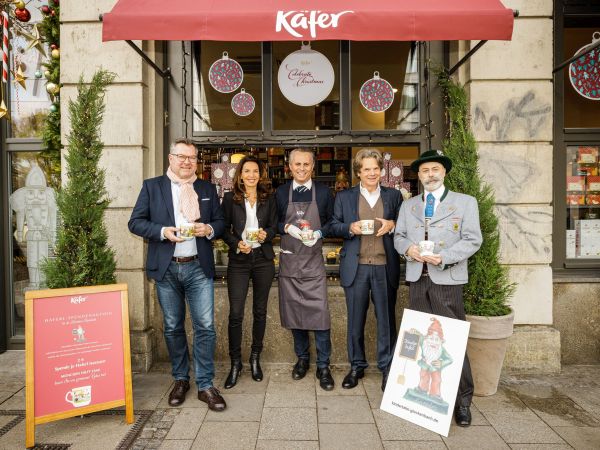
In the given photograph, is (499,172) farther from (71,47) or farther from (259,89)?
(71,47)

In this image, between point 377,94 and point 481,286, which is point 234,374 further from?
point 377,94

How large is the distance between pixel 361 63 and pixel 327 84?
58cm

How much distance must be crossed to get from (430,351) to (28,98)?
568 cm

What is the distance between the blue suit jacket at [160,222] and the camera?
3.83m

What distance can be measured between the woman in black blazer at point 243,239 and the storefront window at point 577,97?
3.78m

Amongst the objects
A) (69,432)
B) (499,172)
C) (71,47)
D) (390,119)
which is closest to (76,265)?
(69,432)

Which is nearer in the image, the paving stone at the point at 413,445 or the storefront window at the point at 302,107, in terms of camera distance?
the paving stone at the point at 413,445

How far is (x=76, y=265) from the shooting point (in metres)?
3.72

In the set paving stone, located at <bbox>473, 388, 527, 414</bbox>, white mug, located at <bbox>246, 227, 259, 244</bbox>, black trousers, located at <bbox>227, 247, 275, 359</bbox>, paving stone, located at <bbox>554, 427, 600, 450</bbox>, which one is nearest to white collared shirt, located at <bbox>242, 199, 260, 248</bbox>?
black trousers, located at <bbox>227, 247, 275, 359</bbox>

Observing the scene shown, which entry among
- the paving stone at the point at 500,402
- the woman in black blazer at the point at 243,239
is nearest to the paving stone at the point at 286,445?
the woman in black blazer at the point at 243,239

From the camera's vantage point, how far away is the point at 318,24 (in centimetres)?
373

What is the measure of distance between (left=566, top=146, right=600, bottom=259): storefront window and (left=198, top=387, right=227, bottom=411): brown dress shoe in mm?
4342

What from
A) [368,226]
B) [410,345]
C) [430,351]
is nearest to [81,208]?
[368,226]

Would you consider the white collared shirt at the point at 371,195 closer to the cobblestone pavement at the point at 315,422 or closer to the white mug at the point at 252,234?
the white mug at the point at 252,234
